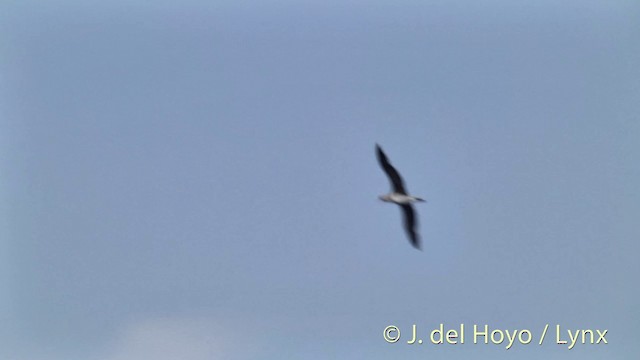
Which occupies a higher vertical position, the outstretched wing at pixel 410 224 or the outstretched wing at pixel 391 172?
the outstretched wing at pixel 391 172

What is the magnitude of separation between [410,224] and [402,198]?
2.84ft

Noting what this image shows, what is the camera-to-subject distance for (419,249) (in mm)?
38469

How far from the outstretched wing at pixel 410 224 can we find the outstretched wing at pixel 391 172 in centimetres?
58

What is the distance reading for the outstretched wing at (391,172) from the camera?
39250 millimetres

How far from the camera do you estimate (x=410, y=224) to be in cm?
4009

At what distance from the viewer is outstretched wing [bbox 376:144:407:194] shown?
3925cm

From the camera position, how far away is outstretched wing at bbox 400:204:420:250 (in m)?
39.7

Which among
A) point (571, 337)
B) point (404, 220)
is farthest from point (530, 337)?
point (404, 220)

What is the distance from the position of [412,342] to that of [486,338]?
2.09m

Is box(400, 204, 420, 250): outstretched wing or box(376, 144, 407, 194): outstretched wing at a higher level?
box(376, 144, 407, 194): outstretched wing

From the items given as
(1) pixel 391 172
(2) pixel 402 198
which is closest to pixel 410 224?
(2) pixel 402 198

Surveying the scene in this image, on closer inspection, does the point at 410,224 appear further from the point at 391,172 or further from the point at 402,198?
the point at 391,172

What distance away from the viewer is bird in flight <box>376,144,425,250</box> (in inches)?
1550

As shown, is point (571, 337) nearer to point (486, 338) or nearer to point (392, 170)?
point (486, 338)
